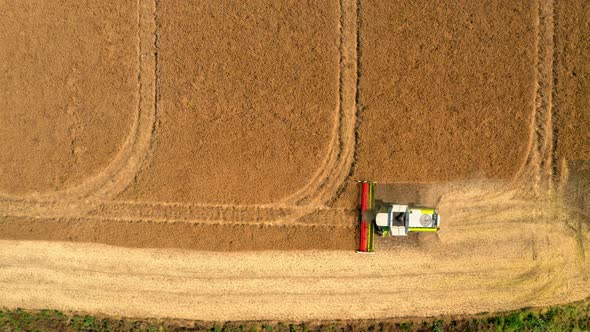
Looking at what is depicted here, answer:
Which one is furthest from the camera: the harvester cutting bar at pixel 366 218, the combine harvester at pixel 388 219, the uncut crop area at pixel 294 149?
the uncut crop area at pixel 294 149

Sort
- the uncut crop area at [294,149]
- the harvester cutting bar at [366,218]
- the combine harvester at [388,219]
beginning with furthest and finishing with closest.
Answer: the uncut crop area at [294,149], the harvester cutting bar at [366,218], the combine harvester at [388,219]

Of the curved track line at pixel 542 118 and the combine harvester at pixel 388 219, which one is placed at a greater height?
the curved track line at pixel 542 118

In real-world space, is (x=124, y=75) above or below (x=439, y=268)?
above

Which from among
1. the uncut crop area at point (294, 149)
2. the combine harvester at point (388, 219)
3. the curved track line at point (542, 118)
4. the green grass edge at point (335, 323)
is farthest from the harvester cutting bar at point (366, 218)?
the curved track line at point (542, 118)

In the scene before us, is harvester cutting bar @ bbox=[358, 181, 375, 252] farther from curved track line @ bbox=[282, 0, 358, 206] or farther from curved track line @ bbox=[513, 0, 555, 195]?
curved track line @ bbox=[513, 0, 555, 195]

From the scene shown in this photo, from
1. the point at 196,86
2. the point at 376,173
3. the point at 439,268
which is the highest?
the point at 196,86

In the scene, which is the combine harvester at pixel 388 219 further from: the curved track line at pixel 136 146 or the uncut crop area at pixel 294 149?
the curved track line at pixel 136 146

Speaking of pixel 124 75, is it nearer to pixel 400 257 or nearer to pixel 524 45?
pixel 400 257

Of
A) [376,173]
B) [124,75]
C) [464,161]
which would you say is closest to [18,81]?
[124,75]
